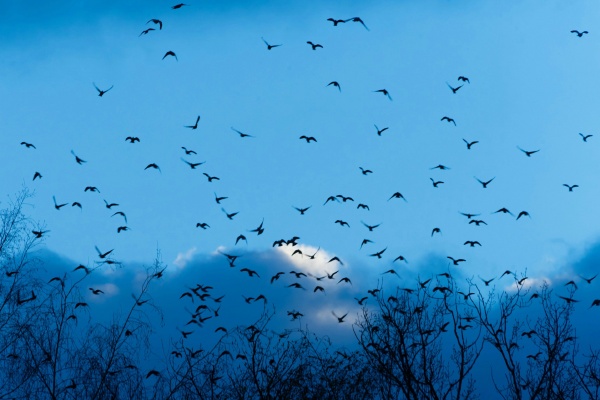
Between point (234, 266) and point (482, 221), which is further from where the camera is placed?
point (482, 221)

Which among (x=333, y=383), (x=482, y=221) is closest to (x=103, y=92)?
(x=333, y=383)

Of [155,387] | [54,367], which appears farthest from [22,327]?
[155,387]

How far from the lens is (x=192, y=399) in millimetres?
20094

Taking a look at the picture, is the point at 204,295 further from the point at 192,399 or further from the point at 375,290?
the point at 375,290

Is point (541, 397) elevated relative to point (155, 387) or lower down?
elevated

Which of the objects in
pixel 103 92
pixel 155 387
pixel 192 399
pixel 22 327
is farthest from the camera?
pixel 103 92

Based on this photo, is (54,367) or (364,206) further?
(364,206)

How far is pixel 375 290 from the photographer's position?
861 inches

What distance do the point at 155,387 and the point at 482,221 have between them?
48.8ft

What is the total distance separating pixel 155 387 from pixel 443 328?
9239mm

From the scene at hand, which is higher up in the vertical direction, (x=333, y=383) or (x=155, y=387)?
(x=333, y=383)

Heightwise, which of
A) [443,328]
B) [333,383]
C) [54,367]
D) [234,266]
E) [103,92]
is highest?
[103,92]

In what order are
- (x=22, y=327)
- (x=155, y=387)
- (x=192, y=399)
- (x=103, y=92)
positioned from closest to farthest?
(x=22, y=327), (x=155, y=387), (x=192, y=399), (x=103, y=92)

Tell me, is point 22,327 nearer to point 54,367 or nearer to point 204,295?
point 54,367
